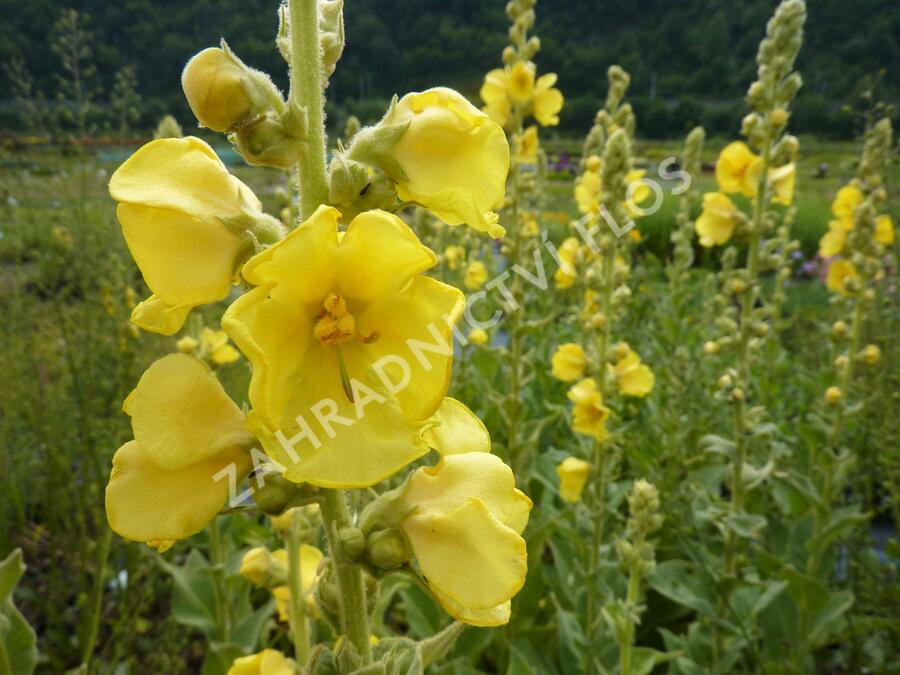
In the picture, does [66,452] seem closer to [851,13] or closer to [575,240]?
[575,240]

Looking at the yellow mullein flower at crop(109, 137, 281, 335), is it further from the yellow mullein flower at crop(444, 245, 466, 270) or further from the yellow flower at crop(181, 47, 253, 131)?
the yellow mullein flower at crop(444, 245, 466, 270)

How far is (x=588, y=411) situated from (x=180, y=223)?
2.68 m

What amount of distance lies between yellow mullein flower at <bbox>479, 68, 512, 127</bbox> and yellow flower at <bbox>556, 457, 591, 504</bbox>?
7.51 feet

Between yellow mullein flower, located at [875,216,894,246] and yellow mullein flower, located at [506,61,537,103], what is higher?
yellow mullein flower, located at [506,61,537,103]

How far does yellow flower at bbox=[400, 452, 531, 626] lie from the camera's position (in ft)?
3.46

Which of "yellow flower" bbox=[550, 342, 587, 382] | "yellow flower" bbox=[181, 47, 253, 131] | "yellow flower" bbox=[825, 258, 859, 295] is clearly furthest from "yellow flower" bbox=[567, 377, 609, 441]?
"yellow flower" bbox=[181, 47, 253, 131]

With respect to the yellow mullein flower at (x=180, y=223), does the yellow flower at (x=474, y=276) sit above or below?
below

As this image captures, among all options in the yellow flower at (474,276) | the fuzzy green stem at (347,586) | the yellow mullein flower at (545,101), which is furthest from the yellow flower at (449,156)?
the yellow flower at (474,276)

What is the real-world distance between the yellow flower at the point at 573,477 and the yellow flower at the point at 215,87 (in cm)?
260

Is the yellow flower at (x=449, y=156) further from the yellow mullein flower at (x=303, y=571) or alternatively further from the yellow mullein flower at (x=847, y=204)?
the yellow mullein flower at (x=847, y=204)

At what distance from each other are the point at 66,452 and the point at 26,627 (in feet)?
8.81

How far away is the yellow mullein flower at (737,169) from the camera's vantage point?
11.8 ft

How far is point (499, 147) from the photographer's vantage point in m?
1.20

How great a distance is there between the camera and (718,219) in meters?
3.69
